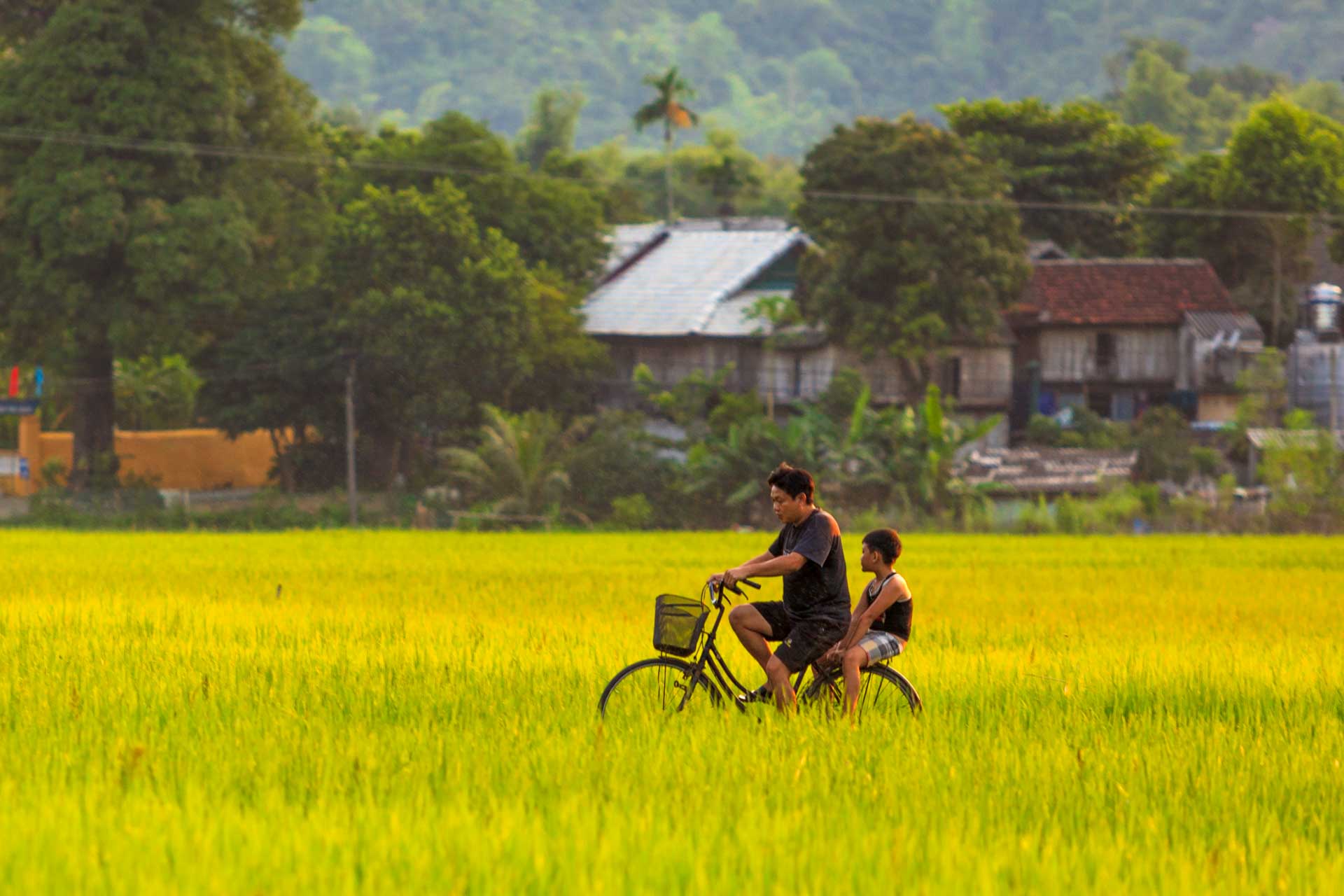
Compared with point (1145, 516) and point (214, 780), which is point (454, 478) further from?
point (214, 780)

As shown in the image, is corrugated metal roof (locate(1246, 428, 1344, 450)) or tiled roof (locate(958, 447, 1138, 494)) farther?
tiled roof (locate(958, 447, 1138, 494))

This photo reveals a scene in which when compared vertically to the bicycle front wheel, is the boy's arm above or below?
above

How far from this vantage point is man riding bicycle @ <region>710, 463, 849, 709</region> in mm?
8938

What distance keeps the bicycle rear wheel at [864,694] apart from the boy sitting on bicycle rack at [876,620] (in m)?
0.11

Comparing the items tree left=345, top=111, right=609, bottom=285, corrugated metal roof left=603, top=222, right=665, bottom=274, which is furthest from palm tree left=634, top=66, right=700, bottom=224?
tree left=345, top=111, right=609, bottom=285

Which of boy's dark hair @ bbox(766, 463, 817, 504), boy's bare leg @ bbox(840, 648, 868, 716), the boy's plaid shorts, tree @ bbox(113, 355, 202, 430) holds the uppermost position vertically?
tree @ bbox(113, 355, 202, 430)

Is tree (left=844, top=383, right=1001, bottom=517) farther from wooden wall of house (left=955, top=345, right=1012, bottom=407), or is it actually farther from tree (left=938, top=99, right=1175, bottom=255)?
tree (left=938, top=99, right=1175, bottom=255)

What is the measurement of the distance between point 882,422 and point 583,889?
115 feet

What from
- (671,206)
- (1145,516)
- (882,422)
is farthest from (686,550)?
(671,206)

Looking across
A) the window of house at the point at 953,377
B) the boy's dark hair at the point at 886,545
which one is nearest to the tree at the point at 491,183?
the window of house at the point at 953,377

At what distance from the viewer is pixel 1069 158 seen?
5500cm

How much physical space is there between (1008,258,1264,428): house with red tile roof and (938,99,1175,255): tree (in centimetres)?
369

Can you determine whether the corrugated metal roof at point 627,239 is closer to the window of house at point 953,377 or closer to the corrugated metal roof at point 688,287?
the corrugated metal roof at point 688,287

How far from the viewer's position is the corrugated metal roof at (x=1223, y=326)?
49.6 m
